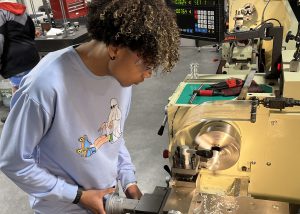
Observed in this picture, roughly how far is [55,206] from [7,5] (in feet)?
6.96

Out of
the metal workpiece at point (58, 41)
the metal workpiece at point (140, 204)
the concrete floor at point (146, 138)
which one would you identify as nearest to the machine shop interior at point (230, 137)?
the metal workpiece at point (140, 204)

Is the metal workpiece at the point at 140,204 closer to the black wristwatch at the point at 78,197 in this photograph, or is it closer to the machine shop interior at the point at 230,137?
the machine shop interior at the point at 230,137

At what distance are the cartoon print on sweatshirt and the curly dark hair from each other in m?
0.23

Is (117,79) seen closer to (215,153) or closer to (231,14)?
(215,153)

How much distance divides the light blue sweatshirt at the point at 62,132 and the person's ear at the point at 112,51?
87 millimetres

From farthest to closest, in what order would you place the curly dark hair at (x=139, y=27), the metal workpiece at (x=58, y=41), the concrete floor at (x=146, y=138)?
the metal workpiece at (x=58, y=41), the concrete floor at (x=146, y=138), the curly dark hair at (x=139, y=27)

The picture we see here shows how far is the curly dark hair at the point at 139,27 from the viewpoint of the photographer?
69 centimetres

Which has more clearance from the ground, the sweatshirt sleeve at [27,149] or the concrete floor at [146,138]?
the sweatshirt sleeve at [27,149]

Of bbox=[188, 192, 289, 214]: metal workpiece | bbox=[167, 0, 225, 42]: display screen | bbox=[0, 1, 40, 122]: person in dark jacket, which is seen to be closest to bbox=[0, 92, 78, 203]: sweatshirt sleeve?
bbox=[188, 192, 289, 214]: metal workpiece

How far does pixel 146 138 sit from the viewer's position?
2.78 meters

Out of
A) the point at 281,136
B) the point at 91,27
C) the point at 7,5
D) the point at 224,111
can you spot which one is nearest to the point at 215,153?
the point at 224,111

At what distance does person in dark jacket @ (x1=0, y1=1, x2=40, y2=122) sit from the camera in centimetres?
251

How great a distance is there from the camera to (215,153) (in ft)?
2.88

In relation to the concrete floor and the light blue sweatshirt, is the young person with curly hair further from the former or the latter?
the concrete floor
